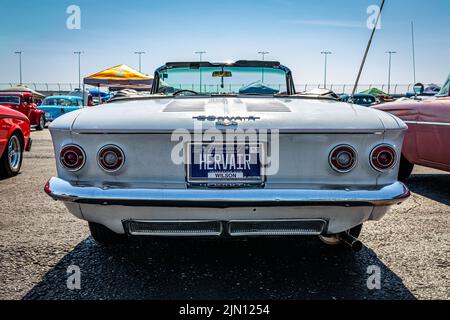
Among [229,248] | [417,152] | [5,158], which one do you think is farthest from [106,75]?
[229,248]

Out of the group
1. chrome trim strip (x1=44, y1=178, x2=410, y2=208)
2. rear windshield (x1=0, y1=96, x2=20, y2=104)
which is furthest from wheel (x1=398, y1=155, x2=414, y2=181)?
rear windshield (x1=0, y1=96, x2=20, y2=104)

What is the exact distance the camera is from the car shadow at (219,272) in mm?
2449

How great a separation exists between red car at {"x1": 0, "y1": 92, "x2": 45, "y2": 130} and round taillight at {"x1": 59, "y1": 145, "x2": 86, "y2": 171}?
14.0 m

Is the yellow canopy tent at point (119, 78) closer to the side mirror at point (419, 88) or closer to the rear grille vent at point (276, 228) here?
the side mirror at point (419, 88)

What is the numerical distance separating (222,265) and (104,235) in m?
0.88

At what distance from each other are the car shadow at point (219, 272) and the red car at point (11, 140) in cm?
342

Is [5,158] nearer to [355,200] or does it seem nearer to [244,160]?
[244,160]

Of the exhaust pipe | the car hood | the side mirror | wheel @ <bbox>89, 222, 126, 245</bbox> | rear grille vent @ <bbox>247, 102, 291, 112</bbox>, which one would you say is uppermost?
the side mirror

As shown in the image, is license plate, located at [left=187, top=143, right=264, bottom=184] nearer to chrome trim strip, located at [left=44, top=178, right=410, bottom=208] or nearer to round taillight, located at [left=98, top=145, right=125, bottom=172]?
chrome trim strip, located at [left=44, top=178, right=410, bottom=208]

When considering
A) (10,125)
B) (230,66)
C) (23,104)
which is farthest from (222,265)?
(23,104)

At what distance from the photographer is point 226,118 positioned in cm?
248

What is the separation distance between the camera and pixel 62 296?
2404mm

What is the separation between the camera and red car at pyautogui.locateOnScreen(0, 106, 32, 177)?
5.97 meters

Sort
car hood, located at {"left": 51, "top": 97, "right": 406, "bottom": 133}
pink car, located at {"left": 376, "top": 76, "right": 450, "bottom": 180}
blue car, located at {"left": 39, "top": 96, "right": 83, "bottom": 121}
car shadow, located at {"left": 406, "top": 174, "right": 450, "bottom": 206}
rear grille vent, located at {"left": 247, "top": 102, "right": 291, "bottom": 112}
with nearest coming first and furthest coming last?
car hood, located at {"left": 51, "top": 97, "right": 406, "bottom": 133}
rear grille vent, located at {"left": 247, "top": 102, "right": 291, "bottom": 112}
pink car, located at {"left": 376, "top": 76, "right": 450, "bottom": 180}
car shadow, located at {"left": 406, "top": 174, "right": 450, "bottom": 206}
blue car, located at {"left": 39, "top": 96, "right": 83, "bottom": 121}
